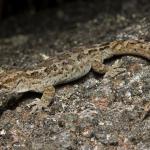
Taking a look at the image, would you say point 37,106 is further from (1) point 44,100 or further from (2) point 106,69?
(2) point 106,69

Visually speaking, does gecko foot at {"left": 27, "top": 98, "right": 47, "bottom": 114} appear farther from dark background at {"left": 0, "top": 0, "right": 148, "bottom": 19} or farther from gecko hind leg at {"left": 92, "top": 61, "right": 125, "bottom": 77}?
dark background at {"left": 0, "top": 0, "right": 148, "bottom": 19}

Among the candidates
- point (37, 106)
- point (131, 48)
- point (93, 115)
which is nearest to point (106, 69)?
point (131, 48)

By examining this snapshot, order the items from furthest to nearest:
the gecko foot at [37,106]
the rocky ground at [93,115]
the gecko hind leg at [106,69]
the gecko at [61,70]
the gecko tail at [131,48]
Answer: the gecko tail at [131,48], the gecko hind leg at [106,69], the gecko at [61,70], the gecko foot at [37,106], the rocky ground at [93,115]

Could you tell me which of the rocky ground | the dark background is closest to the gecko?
the rocky ground

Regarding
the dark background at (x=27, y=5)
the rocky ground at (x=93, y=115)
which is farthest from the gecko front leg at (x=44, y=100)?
the dark background at (x=27, y=5)

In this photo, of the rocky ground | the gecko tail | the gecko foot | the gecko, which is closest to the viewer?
the rocky ground

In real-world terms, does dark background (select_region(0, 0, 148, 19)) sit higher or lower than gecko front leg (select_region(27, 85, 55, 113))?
lower

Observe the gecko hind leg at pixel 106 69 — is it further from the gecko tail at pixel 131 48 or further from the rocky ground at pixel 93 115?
the gecko tail at pixel 131 48
